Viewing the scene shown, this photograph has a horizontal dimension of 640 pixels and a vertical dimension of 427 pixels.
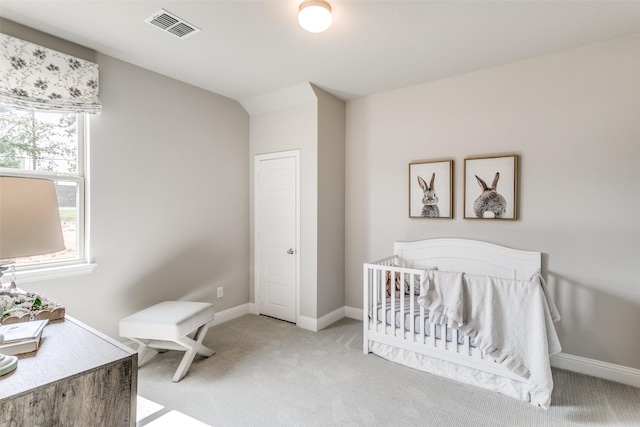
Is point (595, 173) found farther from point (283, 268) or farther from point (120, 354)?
point (120, 354)

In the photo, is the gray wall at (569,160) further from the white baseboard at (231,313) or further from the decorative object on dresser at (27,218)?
the decorative object on dresser at (27,218)

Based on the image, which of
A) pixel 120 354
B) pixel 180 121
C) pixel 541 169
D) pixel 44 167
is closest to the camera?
pixel 120 354

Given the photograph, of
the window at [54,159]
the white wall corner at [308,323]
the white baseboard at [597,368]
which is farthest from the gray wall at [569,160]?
the window at [54,159]

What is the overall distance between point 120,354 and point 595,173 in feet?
10.7

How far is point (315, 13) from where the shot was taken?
1892mm

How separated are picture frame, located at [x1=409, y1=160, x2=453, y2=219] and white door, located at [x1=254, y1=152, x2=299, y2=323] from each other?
1.25m

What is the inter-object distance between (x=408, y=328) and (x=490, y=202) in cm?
134

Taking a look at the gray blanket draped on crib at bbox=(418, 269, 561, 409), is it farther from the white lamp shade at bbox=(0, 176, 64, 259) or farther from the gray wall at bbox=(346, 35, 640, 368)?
the white lamp shade at bbox=(0, 176, 64, 259)

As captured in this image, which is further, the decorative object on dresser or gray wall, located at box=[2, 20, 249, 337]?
gray wall, located at box=[2, 20, 249, 337]

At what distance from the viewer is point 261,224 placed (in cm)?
386

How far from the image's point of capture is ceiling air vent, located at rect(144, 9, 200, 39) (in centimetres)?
210

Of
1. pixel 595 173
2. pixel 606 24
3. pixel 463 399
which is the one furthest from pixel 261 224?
pixel 606 24

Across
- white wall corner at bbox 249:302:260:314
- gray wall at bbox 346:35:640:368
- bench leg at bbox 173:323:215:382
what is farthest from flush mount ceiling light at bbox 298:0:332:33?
white wall corner at bbox 249:302:260:314

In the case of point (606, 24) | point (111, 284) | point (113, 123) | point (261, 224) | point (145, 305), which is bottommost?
point (145, 305)
